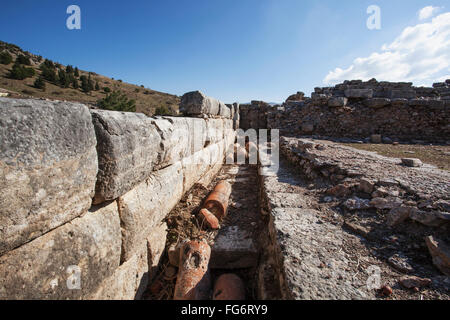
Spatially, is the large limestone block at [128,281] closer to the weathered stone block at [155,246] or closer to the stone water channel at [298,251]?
the weathered stone block at [155,246]

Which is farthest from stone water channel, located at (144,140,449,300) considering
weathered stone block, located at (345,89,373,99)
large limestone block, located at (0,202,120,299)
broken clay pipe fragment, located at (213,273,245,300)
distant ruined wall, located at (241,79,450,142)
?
weathered stone block, located at (345,89,373,99)

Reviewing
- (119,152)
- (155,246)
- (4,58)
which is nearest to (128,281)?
(155,246)

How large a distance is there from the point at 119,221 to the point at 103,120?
2.51 ft

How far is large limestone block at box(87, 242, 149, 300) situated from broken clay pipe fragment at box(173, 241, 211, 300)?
1.20 feet

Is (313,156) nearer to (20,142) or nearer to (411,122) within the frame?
(20,142)

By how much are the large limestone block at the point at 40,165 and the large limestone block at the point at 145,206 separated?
41cm

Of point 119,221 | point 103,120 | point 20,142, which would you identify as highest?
point 103,120

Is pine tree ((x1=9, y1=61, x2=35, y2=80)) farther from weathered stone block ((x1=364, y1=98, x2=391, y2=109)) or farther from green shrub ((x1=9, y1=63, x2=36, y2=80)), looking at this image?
weathered stone block ((x1=364, y1=98, x2=391, y2=109))

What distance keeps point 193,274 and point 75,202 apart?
1149 mm

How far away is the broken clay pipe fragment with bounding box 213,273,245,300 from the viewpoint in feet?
5.32

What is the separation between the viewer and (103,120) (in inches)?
50.4

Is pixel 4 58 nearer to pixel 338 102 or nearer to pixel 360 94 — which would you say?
pixel 338 102
